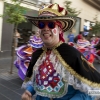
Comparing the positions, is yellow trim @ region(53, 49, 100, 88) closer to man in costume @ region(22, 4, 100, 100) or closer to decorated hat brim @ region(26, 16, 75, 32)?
man in costume @ region(22, 4, 100, 100)

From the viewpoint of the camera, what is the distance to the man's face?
5.30 feet

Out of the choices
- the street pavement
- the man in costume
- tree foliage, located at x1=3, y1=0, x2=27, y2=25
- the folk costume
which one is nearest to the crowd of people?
the man in costume

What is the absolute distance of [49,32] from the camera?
1.62 meters

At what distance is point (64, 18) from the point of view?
5.25ft

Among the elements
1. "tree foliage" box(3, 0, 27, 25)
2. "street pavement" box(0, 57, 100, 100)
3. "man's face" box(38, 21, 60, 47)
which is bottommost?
"street pavement" box(0, 57, 100, 100)

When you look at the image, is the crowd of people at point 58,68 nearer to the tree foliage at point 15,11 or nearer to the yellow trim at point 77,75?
the yellow trim at point 77,75

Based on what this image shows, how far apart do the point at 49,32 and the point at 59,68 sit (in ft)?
1.02

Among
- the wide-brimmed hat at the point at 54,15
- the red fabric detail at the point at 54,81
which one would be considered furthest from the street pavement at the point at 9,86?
the wide-brimmed hat at the point at 54,15

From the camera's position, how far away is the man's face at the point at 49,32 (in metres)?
1.62

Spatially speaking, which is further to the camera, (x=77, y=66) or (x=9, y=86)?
(x=9, y=86)

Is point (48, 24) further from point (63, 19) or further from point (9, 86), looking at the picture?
point (9, 86)

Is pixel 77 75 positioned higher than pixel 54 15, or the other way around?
pixel 54 15

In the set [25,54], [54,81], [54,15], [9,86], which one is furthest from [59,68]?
Answer: [25,54]

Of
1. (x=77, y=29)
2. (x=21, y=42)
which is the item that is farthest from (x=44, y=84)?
(x=77, y=29)
